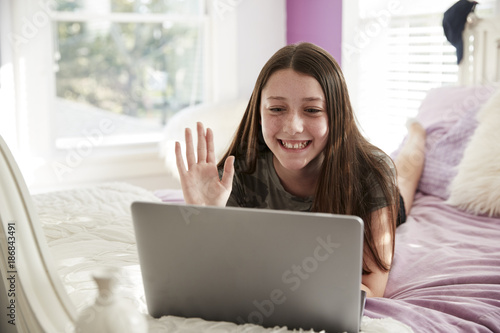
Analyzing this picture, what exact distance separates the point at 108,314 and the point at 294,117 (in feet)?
2.93

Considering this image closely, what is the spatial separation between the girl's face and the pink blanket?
1.40 ft

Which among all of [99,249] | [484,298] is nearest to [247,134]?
[99,249]

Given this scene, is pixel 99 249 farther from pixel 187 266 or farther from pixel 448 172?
pixel 448 172

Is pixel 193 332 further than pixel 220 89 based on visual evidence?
No

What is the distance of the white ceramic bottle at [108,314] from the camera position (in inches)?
25.2

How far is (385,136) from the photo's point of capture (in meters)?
3.50

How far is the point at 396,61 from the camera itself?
3350 mm

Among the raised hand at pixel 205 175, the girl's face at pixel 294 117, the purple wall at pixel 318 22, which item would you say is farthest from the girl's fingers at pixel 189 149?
the purple wall at pixel 318 22

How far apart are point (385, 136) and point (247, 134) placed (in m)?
2.04

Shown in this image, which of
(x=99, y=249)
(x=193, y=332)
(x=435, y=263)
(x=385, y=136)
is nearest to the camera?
(x=193, y=332)

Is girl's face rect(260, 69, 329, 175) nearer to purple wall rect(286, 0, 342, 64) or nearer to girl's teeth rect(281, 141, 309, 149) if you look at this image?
girl's teeth rect(281, 141, 309, 149)

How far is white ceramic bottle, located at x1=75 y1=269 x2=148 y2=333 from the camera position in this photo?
25.2 inches

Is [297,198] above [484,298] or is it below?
above

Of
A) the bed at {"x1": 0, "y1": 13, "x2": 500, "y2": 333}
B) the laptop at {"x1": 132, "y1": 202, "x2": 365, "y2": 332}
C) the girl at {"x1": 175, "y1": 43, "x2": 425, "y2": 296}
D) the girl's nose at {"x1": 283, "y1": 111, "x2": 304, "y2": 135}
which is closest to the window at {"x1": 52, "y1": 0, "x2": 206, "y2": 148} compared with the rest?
the bed at {"x1": 0, "y1": 13, "x2": 500, "y2": 333}
